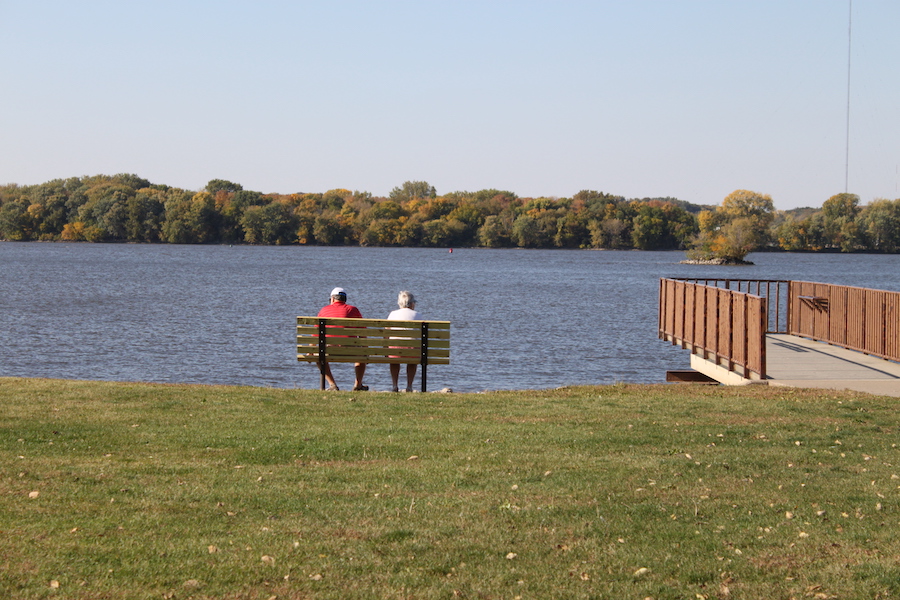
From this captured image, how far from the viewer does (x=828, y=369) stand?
1563 centimetres

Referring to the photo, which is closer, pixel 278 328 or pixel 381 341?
pixel 381 341

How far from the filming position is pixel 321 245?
188m

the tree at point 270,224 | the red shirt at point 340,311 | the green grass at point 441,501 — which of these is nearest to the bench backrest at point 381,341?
the red shirt at point 340,311

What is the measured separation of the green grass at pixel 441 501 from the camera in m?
5.29

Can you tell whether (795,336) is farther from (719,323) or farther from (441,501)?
(441,501)

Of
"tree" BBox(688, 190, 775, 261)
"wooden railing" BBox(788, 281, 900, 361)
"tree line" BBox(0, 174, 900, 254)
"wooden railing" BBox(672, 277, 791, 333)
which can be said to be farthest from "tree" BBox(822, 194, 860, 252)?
"wooden railing" BBox(788, 281, 900, 361)

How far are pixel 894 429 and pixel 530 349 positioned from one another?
19.4m

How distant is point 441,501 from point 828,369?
10.8 meters

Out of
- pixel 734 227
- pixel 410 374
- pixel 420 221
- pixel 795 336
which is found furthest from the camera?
pixel 420 221

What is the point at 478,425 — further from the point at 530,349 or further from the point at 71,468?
the point at 530,349

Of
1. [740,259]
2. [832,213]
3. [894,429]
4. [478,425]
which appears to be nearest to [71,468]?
[478,425]

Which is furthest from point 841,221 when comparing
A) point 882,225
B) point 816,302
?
point 816,302

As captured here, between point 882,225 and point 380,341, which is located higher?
point 882,225

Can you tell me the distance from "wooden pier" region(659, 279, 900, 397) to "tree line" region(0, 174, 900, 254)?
474ft
